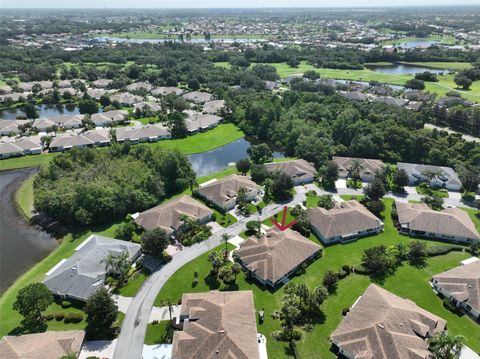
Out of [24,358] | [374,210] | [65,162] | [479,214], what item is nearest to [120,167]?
[65,162]

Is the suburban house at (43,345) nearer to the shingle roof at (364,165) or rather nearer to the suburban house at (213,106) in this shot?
the shingle roof at (364,165)

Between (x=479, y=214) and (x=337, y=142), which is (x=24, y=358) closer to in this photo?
(x=479, y=214)

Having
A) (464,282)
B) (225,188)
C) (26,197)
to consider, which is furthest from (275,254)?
(26,197)

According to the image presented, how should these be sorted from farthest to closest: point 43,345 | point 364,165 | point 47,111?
point 47,111
point 364,165
point 43,345

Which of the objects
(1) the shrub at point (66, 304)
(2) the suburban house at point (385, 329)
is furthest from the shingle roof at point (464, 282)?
(1) the shrub at point (66, 304)

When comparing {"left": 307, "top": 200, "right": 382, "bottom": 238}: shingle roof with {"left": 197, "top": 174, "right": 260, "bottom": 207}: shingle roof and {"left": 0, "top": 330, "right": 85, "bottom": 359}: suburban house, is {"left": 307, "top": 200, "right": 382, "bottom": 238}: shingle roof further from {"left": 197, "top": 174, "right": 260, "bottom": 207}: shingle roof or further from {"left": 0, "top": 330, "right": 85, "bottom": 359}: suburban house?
{"left": 0, "top": 330, "right": 85, "bottom": 359}: suburban house

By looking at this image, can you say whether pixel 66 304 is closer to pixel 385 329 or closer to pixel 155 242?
pixel 155 242
